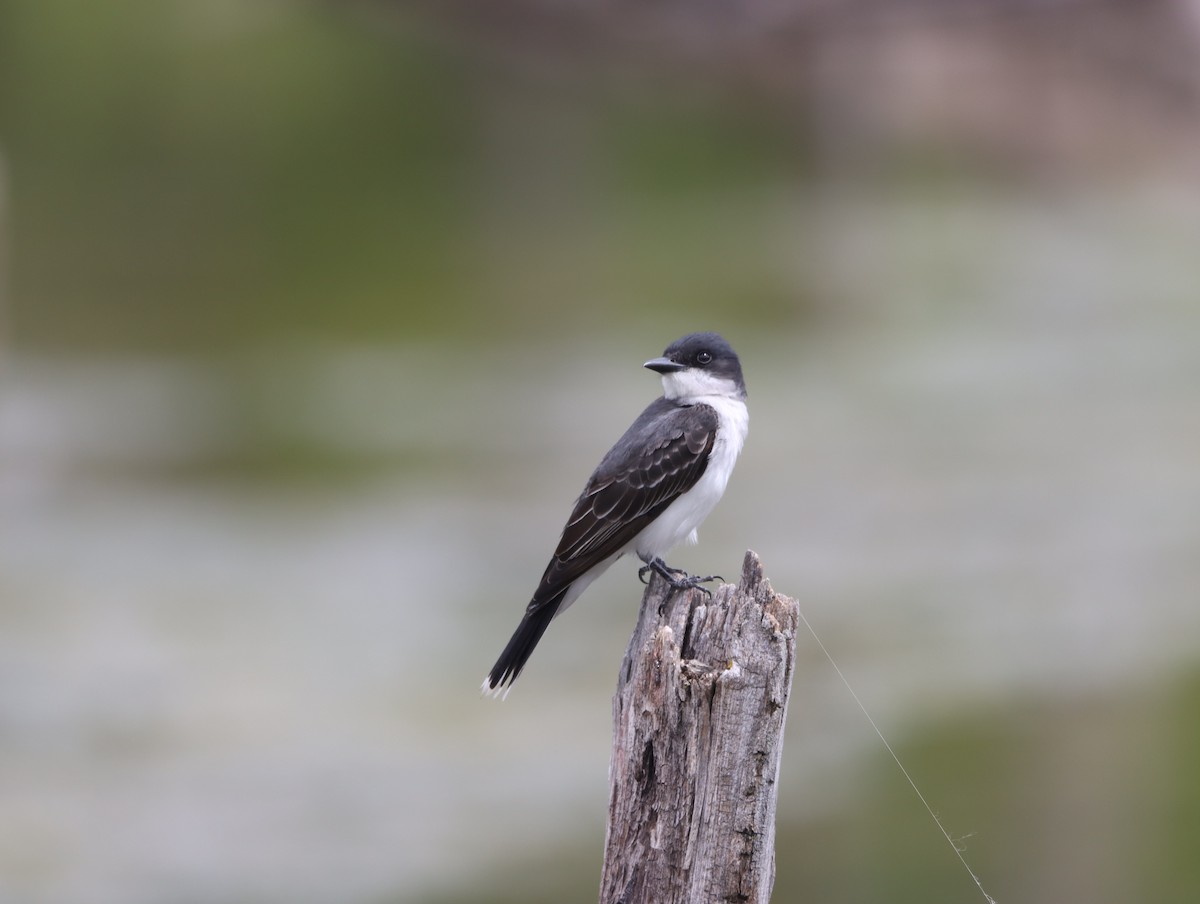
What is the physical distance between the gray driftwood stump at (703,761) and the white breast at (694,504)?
2064mm

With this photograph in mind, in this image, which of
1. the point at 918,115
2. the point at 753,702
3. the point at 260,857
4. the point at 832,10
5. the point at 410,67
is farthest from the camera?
the point at 410,67

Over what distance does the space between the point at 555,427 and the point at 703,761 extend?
16.0m

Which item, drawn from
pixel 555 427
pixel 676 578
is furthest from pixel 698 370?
pixel 555 427

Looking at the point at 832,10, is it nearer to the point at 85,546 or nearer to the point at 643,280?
the point at 643,280

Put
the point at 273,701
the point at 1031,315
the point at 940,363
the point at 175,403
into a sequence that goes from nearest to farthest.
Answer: the point at 273,701
the point at 175,403
the point at 940,363
the point at 1031,315

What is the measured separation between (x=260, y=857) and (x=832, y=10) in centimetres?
2664

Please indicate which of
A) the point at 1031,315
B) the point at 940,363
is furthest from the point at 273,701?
the point at 1031,315

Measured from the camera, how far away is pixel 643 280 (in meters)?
29.8

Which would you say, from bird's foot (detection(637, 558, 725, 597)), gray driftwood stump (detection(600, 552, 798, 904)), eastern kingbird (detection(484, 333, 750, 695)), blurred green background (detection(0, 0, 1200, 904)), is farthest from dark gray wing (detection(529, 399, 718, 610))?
blurred green background (detection(0, 0, 1200, 904))

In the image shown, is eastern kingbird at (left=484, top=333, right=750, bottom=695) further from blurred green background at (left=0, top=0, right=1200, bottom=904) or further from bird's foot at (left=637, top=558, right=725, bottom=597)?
blurred green background at (left=0, top=0, right=1200, bottom=904)

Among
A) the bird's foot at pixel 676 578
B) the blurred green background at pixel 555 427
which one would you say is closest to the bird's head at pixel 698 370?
the bird's foot at pixel 676 578

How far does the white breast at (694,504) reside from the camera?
7.07 m

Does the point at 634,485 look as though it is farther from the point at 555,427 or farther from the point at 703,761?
the point at 555,427

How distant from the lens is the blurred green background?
12227 millimetres
